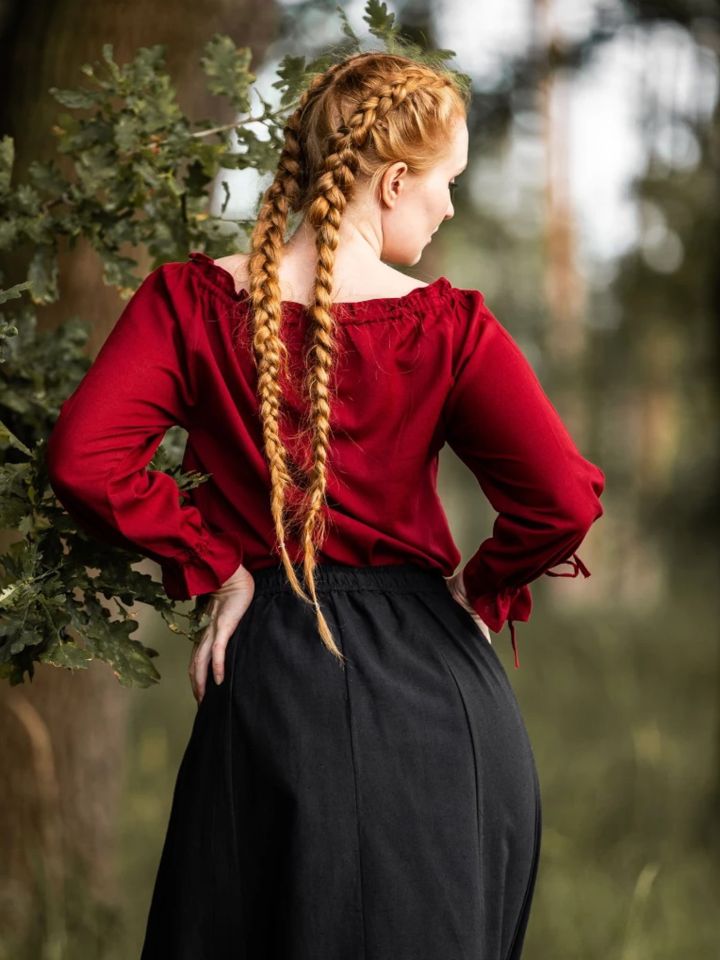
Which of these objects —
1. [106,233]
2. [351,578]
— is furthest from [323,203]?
[106,233]

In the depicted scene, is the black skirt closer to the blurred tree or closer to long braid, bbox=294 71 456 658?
long braid, bbox=294 71 456 658

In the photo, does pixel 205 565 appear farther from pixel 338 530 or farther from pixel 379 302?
pixel 379 302

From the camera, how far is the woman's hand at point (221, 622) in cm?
214

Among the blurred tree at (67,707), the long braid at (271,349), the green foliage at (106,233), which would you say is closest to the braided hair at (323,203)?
the long braid at (271,349)

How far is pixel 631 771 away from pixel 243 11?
175 inches

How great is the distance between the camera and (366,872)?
2004 millimetres

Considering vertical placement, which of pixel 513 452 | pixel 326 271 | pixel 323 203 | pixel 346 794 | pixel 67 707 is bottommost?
pixel 67 707

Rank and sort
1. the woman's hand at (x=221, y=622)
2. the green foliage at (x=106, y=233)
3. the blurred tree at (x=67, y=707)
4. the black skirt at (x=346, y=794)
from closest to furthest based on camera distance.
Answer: the black skirt at (x=346, y=794) < the woman's hand at (x=221, y=622) < the green foliage at (x=106, y=233) < the blurred tree at (x=67, y=707)

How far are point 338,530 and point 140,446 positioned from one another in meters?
0.37

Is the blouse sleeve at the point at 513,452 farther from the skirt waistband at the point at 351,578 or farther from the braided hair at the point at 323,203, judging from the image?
the braided hair at the point at 323,203

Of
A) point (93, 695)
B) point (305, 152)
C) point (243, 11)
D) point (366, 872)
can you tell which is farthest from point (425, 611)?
point (243, 11)

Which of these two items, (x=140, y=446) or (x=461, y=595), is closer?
(x=140, y=446)

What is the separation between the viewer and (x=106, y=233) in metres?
2.66

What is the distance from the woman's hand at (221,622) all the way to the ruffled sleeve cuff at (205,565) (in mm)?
36
